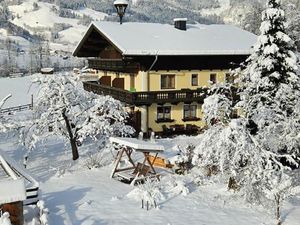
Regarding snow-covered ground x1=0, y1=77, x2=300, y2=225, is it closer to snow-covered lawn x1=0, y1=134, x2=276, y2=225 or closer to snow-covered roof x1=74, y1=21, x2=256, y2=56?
snow-covered lawn x1=0, y1=134, x2=276, y2=225

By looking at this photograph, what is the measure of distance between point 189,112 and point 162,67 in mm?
3792

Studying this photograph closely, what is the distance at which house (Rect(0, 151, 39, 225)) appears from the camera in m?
11.6

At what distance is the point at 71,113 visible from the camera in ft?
80.4

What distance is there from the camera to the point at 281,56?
76.1ft

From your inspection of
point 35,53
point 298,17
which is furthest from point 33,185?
point 35,53

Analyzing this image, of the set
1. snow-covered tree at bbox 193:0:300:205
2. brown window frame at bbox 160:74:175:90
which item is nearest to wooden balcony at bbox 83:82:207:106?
brown window frame at bbox 160:74:175:90

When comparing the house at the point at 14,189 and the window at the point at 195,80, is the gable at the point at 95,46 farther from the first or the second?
the house at the point at 14,189

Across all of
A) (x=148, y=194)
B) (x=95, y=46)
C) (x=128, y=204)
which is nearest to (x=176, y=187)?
(x=148, y=194)

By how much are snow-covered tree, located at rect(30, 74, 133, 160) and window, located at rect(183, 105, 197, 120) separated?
27.6 feet

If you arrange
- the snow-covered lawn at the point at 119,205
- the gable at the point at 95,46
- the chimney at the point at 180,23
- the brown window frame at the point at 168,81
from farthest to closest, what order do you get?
the chimney at the point at 180,23, the gable at the point at 95,46, the brown window frame at the point at 168,81, the snow-covered lawn at the point at 119,205

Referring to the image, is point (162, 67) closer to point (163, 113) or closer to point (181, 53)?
point (181, 53)

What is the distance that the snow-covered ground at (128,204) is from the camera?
1492cm

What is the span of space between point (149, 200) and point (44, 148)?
14.1 meters

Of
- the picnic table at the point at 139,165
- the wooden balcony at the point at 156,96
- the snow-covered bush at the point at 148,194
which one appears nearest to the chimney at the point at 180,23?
the wooden balcony at the point at 156,96
